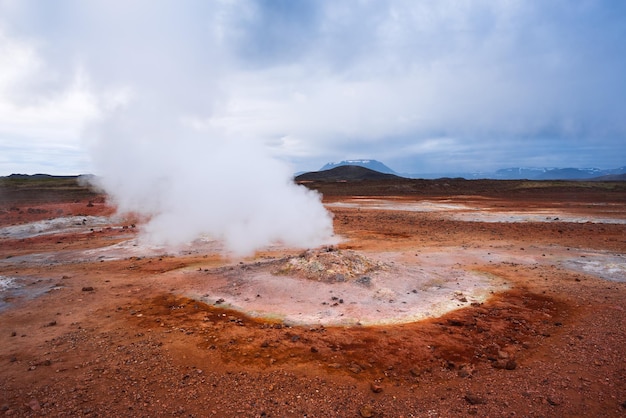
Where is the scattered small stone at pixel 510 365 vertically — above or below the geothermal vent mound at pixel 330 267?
below

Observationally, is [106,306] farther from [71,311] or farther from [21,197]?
[21,197]

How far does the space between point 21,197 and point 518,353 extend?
5473 cm

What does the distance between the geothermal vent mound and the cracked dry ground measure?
264 cm

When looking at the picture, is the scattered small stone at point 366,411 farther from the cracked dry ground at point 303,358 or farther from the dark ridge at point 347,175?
the dark ridge at point 347,175

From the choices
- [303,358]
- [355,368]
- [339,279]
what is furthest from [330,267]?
[355,368]

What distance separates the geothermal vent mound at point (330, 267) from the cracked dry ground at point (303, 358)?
2638 millimetres

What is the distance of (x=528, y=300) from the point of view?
9414mm

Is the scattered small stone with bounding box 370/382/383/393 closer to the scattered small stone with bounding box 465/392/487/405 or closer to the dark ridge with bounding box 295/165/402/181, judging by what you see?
the scattered small stone with bounding box 465/392/487/405

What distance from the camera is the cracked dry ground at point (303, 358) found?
17.4ft

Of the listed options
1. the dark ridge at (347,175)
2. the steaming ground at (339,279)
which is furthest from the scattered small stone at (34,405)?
the dark ridge at (347,175)

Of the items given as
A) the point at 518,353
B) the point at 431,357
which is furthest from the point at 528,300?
the point at 431,357

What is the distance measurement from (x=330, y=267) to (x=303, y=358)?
4381mm

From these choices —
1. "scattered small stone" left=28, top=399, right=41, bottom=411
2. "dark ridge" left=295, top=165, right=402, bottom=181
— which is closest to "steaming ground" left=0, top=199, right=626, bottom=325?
"scattered small stone" left=28, top=399, right=41, bottom=411

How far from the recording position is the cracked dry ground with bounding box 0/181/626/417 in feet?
17.4
